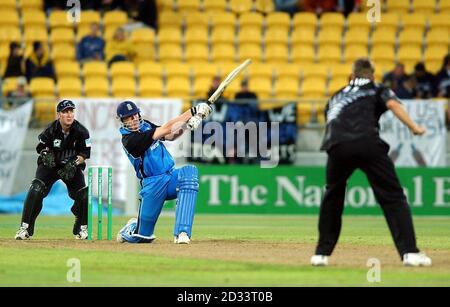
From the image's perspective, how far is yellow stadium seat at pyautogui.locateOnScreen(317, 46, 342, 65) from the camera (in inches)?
1101

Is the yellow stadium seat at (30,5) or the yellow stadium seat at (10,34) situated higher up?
the yellow stadium seat at (30,5)

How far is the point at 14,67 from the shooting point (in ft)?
87.0

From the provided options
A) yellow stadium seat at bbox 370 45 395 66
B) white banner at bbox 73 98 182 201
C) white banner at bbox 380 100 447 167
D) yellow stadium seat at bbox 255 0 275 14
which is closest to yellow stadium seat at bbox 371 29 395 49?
yellow stadium seat at bbox 370 45 395 66

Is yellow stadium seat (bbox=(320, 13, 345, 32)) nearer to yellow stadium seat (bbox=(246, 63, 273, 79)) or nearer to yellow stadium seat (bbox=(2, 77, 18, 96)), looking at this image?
yellow stadium seat (bbox=(246, 63, 273, 79))

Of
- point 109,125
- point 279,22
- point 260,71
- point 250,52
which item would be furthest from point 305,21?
point 109,125

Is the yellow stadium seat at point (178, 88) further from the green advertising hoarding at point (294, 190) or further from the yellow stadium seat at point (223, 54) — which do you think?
the green advertising hoarding at point (294, 190)

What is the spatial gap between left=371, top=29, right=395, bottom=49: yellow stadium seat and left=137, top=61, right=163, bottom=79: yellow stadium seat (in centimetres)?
547

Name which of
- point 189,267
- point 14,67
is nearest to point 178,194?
point 189,267

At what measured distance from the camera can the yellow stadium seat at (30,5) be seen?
29062 mm

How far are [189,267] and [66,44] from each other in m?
16.2

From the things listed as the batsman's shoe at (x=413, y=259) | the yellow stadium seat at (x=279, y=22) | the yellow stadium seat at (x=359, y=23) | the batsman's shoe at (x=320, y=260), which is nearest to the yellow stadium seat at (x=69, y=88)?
the yellow stadium seat at (x=279, y=22)

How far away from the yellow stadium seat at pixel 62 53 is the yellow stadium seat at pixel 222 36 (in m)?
3.51

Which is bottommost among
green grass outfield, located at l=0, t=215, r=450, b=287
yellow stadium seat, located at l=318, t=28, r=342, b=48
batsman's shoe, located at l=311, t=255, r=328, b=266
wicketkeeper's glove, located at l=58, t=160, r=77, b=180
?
green grass outfield, located at l=0, t=215, r=450, b=287
